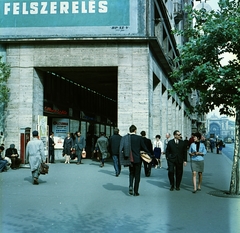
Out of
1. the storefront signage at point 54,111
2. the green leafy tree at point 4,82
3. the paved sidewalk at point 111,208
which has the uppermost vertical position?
the green leafy tree at point 4,82

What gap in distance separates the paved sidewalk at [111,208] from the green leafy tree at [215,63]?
1899 millimetres

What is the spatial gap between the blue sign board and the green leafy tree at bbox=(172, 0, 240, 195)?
9.54 meters

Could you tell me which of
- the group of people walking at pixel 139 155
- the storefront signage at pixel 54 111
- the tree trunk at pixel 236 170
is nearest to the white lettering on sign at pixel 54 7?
the storefront signage at pixel 54 111

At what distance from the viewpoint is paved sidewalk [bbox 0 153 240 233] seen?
267 inches

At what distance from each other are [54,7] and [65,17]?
842mm

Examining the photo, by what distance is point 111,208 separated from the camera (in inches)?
336

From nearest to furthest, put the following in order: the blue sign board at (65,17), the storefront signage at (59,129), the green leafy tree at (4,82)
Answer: the green leafy tree at (4,82), the blue sign board at (65,17), the storefront signage at (59,129)

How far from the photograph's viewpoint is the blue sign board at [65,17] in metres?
21.1

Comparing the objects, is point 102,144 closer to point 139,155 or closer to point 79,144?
point 79,144

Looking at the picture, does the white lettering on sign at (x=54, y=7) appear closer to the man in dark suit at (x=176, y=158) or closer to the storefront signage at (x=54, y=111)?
the storefront signage at (x=54, y=111)

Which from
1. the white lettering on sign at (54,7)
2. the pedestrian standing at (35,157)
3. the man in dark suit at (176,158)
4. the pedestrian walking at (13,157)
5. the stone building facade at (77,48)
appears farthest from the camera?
the white lettering on sign at (54,7)

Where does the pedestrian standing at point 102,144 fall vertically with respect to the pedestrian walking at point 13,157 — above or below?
above

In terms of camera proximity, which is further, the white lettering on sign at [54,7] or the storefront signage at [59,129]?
the storefront signage at [59,129]

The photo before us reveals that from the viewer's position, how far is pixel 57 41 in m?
21.3
